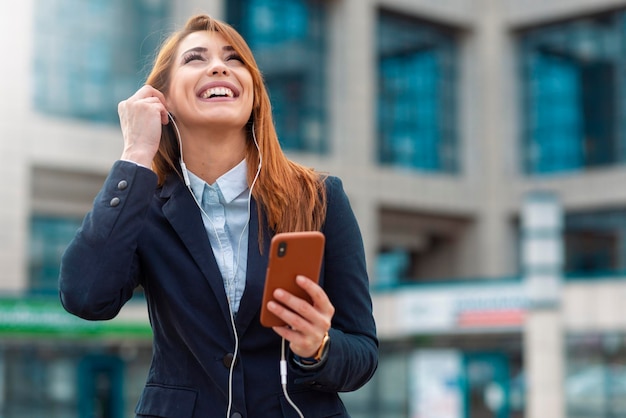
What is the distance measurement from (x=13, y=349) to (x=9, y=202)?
6125mm

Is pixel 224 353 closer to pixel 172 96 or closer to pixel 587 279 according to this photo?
pixel 172 96

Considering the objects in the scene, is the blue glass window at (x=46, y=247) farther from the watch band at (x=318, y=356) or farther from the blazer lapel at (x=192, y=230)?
the watch band at (x=318, y=356)

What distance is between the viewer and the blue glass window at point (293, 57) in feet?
130

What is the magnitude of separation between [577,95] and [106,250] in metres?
42.3

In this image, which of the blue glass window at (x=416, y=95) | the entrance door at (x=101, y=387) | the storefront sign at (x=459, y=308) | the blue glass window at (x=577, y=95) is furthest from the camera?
the blue glass window at (x=416, y=95)

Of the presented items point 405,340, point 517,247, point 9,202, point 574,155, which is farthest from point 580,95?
point 9,202

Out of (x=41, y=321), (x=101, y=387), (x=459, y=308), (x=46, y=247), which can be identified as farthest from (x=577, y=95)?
(x=41, y=321)

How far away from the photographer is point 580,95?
141ft

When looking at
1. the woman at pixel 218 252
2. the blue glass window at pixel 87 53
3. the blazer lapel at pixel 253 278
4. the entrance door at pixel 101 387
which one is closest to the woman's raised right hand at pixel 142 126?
the woman at pixel 218 252

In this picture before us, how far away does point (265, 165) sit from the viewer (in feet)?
8.05

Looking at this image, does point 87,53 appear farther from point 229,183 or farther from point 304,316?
point 304,316

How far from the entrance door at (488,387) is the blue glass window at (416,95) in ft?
49.1

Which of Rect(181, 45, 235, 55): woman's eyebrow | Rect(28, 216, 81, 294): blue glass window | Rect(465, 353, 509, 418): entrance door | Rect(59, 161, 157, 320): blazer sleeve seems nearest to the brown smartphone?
Rect(59, 161, 157, 320): blazer sleeve

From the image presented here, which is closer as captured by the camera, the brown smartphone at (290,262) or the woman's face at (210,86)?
the brown smartphone at (290,262)
